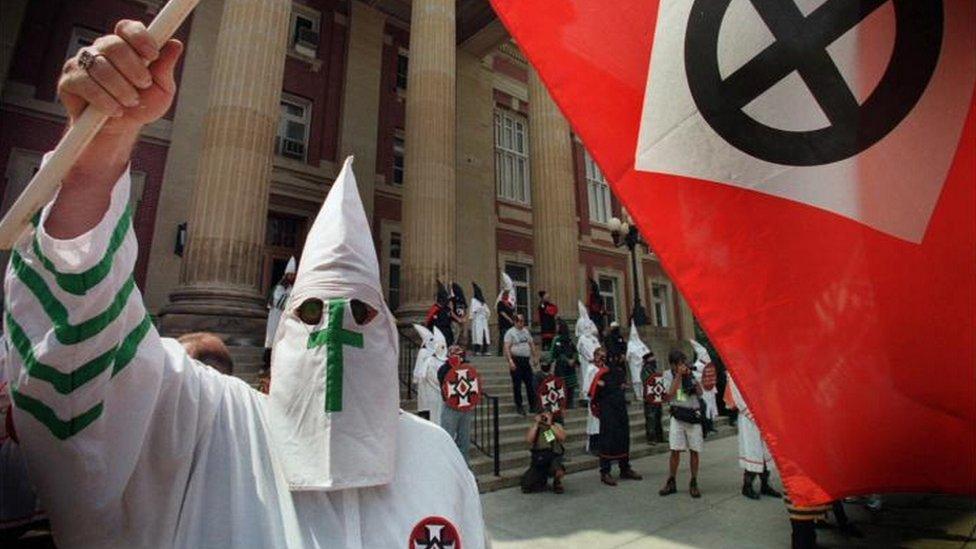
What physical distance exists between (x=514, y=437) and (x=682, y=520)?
3.65 metres

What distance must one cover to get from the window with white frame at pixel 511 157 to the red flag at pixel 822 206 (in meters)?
18.9

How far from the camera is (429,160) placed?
45.0ft

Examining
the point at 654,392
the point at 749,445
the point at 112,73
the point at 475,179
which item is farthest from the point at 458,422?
the point at 475,179

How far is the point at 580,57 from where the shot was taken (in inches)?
86.7

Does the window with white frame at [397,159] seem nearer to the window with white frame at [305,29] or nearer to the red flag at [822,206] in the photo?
the window with white frame at [305,29]

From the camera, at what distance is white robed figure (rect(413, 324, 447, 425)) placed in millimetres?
7848

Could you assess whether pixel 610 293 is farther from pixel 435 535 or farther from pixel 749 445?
pixel 435 535

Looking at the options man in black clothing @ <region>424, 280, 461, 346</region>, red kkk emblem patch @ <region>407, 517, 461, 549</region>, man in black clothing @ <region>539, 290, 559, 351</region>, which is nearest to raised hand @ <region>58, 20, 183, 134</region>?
red kkk emblem patch @ <region>407, 517, 461, 549</region>

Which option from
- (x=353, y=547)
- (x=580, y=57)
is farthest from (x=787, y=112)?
(x=353, y=547)

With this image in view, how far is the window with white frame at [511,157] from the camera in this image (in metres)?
21.3

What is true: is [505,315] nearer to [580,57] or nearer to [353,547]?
[580,57]

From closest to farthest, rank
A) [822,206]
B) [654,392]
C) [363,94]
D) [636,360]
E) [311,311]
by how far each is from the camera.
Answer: [311,311] → [822,206] → [654,392] → [636,360] → [363,94]

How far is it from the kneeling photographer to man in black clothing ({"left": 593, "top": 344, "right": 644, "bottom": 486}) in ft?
2.84

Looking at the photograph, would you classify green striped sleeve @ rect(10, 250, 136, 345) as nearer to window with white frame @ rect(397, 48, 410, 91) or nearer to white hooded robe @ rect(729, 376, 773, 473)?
white hooded robe @ rect(729, 376, 773, 473)
